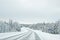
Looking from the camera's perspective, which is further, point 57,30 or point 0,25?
point 0,25

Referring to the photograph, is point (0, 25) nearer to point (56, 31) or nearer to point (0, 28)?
point (0, 28)

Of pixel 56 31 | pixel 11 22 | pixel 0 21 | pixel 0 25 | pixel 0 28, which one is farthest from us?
pixel 11 22

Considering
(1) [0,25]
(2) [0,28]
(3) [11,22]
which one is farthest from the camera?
(3) [11,22]

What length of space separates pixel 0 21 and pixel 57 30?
1551 inches

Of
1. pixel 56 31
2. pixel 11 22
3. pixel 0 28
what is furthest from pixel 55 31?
pixel 11 22

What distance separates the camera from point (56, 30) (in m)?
71.7

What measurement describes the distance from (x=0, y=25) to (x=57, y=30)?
105ft

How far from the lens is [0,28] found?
82438mm

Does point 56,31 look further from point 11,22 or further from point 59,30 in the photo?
point 11,22

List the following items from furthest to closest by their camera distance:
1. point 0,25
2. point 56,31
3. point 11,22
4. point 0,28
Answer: point 11,22 → point 0,25 → point 0,28 → point 56,31

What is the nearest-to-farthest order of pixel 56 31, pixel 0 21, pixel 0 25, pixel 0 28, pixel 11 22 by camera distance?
pixel 56 31 → pixel 0 28 → pixel 0 25 → pixel 0 21 → pixel 11 22

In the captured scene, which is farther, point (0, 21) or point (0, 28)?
A: point (0, 21)

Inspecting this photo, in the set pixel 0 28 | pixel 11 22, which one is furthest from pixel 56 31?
pixel 11 22

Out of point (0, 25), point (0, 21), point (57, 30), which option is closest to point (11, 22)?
point (0, 21)
